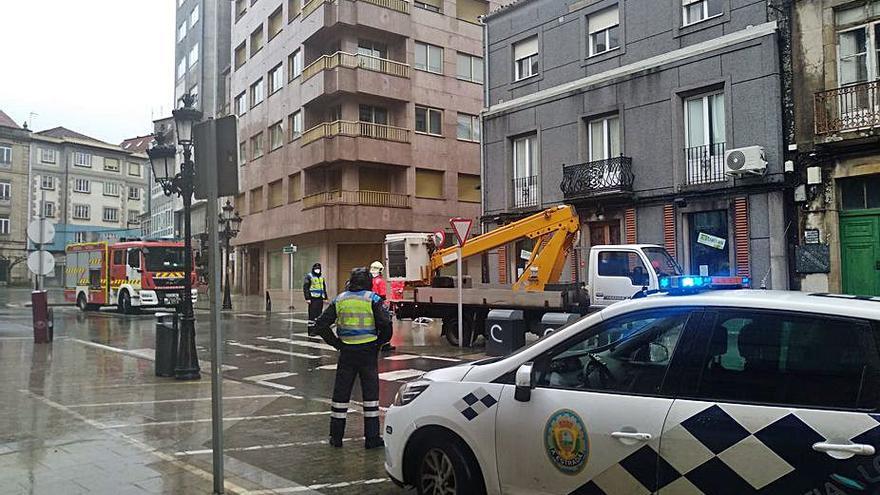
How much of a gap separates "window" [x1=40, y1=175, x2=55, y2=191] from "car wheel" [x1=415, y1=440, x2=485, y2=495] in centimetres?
7837

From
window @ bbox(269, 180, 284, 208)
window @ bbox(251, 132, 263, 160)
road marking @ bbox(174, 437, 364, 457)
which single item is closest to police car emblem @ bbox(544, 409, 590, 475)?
road marking @ bbox(174, 437, 364, 457)

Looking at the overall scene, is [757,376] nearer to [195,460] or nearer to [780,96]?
[195,460]

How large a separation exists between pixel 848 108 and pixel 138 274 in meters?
23.5

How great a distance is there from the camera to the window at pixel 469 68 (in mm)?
35656

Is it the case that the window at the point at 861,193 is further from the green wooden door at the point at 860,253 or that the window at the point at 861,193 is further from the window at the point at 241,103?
the window at the point at 241,103

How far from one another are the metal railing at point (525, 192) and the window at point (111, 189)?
225 feet

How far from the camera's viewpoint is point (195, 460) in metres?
5.88

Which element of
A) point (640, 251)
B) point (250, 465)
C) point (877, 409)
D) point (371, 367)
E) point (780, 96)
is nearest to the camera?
point (877, 409)

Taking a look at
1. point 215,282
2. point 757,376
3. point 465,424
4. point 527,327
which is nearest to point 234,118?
point 215,282

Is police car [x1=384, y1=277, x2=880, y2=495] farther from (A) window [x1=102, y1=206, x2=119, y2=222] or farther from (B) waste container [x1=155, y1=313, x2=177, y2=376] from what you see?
(A) window [x1=102, y1=206, x2=119, y2=222]

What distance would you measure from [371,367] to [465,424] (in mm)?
2592

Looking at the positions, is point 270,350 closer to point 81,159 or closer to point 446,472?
point 446,472

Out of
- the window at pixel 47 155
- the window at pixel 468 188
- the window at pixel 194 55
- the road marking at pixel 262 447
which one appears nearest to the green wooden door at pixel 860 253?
the road marking at pixel 262 447

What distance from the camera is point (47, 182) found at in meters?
71.1
